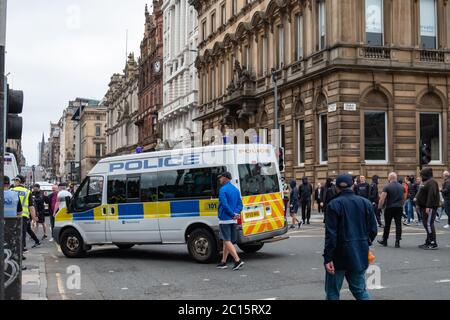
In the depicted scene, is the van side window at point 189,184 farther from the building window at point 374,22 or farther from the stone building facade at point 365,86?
the building window at point 374,22

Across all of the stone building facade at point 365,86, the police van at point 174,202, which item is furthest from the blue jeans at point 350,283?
the stone building facade at point 365,86

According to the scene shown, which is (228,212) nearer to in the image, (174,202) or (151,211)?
(174,202)

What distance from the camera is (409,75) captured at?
30.5 meters

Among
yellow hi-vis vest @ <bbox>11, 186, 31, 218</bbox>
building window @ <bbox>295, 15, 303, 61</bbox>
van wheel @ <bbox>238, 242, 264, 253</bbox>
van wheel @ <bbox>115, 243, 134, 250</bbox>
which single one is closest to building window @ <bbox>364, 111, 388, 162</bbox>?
building window @ <bbox>295, 15, 303, 61</bbox>

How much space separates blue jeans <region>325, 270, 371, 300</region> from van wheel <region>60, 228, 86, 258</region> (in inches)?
349

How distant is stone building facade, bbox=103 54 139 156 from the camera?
89562mm

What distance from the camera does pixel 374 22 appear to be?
1204 inches

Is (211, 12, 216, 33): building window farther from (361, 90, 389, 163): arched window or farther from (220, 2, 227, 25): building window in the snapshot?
(361, 90, 389, 163): arched window

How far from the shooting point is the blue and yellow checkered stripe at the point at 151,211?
12.9 metres

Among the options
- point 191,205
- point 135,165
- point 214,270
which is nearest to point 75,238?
point 135,165

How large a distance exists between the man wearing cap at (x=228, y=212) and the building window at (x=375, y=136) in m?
19.6

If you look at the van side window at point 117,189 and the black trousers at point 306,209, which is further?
the black trousers at point 306,209
